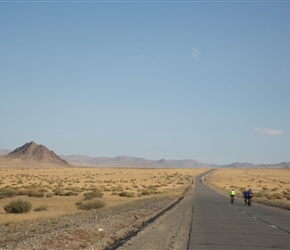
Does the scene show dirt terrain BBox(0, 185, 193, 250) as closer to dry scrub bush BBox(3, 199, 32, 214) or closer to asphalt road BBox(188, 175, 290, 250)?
asphalt road BBox(188, 175, 290, 250)

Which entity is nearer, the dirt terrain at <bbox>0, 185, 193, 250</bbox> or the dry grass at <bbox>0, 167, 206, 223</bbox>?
the dirt terrain at <bbox>0, 185, 193, 250</bbox>

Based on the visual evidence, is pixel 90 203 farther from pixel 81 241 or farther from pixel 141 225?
pixel 81 241

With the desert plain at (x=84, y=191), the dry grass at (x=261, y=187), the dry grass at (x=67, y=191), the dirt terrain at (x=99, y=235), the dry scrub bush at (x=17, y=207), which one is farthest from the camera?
the dry grass at (x=261, y=187)

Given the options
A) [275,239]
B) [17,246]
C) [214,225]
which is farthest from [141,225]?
[17,246]

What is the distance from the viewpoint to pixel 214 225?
1966 centimetres

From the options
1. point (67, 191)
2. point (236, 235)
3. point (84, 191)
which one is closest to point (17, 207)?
point (236, 235)

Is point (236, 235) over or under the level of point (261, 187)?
under

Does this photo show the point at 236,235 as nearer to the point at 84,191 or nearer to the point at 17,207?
the point at 17,207

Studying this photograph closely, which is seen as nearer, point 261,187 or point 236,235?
point 236,235

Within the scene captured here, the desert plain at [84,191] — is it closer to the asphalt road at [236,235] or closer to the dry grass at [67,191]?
the dry grass at [67,191]

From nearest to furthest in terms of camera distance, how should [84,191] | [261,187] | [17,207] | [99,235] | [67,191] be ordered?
[99,235] < [17,207] < [67,191] < [84,191] < [261,187]

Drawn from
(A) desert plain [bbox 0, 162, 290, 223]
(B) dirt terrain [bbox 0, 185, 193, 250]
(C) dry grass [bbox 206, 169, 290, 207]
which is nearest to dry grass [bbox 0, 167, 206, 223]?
(A) desert plain [bbox 0, 162, 290, 223]

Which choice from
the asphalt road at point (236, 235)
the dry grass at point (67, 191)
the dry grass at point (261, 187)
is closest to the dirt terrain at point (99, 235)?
the asphalt road at point (236, 235)

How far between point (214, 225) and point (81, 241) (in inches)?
287
